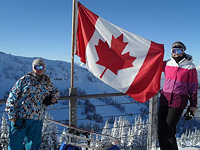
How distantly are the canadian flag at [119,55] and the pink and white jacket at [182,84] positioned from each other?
73 centimetres

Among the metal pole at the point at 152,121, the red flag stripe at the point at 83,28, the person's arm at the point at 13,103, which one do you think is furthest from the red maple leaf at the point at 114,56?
the person's arm at the point at 13,103

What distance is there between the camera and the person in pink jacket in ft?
10.5

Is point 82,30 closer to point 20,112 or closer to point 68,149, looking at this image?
point 20,112

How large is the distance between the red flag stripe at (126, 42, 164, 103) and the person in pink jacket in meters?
0.61

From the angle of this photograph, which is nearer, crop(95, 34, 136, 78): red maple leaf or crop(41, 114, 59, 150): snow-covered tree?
crop(41, 114, 59, 150): snow-covered tree

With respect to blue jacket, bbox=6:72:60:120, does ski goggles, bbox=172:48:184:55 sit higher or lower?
higher

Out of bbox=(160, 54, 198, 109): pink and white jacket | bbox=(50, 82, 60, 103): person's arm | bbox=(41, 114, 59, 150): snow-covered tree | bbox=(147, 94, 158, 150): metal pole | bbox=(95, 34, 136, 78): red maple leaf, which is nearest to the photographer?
bbox=(50, 82, 60, 103): person's arm

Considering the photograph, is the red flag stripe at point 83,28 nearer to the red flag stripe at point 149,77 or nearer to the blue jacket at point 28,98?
the red flag stripe at point 149,77

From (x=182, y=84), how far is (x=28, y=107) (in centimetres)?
240

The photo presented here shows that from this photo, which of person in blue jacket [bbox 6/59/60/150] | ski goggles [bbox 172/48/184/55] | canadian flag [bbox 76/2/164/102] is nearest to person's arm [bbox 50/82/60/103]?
person in blue jacket [bbox 6/59/60/150]

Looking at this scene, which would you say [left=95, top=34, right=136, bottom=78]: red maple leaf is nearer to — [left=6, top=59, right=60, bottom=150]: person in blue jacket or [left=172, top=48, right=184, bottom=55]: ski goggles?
[left=172, top=48, right=184, bottom=55]: ski goggles

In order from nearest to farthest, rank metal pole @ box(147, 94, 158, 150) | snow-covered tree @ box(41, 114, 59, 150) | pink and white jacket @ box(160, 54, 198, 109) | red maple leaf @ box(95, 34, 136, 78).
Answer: pink and white jacket @ box(160, 54, 198, 109) < snow-covered tree @ box(41, 114, 59, 150) < red maple leaf @ box(95, 34, 136, 78) < metal pole @ box(147, 94, 158, 150)

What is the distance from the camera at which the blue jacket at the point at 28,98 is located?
270 centimetres

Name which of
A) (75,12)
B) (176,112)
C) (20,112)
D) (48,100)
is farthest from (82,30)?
(176,112)
